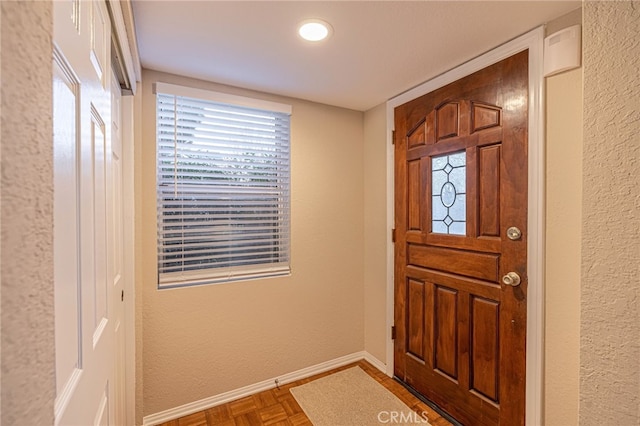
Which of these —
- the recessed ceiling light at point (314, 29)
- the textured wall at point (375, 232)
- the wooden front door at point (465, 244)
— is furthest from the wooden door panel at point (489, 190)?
the recessed ceiling light at point (314, 29)

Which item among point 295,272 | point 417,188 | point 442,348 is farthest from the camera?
point 295,272

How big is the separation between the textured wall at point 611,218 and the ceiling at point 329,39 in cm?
75

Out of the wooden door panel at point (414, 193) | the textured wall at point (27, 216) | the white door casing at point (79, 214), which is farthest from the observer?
the wooden door panel at point (414, 193)

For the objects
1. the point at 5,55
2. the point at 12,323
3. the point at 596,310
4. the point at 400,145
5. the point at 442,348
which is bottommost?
the point at 442,348

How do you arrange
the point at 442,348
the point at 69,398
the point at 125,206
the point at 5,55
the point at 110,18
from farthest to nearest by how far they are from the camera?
the point at 442,348, the point at 125,206, the point at 110,18, the point at 69,398, the point at 5,55

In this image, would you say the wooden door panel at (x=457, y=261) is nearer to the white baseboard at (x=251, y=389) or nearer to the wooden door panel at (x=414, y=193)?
the wooden door panel at (x=414, y=193)

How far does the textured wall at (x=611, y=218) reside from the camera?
0.66 m

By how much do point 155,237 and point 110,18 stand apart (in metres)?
1.19

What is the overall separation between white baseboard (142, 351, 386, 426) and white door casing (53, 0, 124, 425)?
119 cm

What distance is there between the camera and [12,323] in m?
0.27

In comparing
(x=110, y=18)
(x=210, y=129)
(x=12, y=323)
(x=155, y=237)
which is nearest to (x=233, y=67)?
(x=210, y=129)

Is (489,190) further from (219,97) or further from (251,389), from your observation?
(251,389)

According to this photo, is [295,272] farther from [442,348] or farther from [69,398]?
[69,398]

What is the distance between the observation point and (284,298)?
2.27 meters
